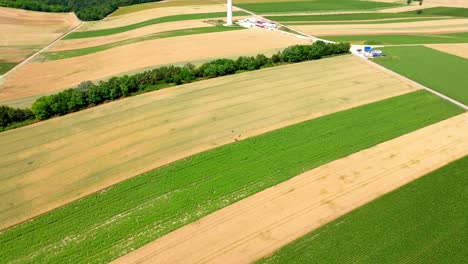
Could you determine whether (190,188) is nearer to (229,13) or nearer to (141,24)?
(229,13)

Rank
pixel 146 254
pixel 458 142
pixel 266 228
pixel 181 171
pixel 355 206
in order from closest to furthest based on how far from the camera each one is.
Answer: pixel 146 254 < pixel 266 228 < pixel 355 206 < pixel 181 171 < pixel 458 142

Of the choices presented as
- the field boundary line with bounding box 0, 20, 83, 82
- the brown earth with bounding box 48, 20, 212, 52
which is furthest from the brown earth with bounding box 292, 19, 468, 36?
the field boundary line with bounding box 0, 20, 83, 82

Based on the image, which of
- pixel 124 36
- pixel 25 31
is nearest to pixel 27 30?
pixel 25 31

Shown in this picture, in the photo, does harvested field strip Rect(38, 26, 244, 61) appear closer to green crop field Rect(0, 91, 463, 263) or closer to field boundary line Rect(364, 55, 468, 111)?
field boundary line Rect(364, 55, 468, 111)

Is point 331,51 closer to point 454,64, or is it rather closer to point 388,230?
point 454,64

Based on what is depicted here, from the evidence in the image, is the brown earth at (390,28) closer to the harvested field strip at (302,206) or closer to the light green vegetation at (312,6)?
the light green vegetation at (312,6)

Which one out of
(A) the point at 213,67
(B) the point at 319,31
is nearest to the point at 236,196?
(A) the point at 213,67
